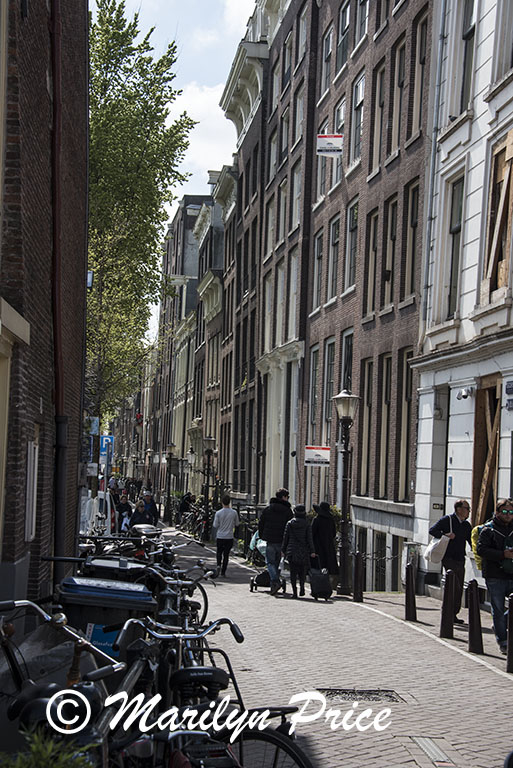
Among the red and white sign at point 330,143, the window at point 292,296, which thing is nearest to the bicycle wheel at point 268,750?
the red and white sign at point 330,143

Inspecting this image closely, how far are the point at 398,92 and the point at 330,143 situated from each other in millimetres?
Answer: 4830

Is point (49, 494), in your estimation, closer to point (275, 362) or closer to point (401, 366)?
point (401, 366)

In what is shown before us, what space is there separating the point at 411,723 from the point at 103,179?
2678 centimetres

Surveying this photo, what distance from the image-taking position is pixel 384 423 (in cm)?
2523

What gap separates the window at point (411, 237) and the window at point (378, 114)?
2994 millimetres

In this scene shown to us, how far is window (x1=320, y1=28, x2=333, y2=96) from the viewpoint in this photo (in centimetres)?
3338

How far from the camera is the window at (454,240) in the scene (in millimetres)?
20844

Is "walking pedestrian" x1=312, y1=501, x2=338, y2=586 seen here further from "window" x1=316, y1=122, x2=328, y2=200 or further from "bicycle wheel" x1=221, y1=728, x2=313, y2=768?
"bicycle wheel" x1=221, y1=728, x2=313, y2=768

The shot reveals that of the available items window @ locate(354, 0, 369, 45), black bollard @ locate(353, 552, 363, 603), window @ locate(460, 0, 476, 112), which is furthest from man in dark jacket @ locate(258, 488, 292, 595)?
window @ locate(354, 0, 369, 45)

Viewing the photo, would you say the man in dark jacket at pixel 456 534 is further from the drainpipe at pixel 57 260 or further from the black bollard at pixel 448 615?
the drainpipe at pixel 57 260

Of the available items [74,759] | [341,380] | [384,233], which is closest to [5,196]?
[74,759]

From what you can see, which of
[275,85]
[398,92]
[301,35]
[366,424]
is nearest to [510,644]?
[366,424]

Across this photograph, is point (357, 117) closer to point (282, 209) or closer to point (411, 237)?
point (411, 237)

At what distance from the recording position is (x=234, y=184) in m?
52.1
